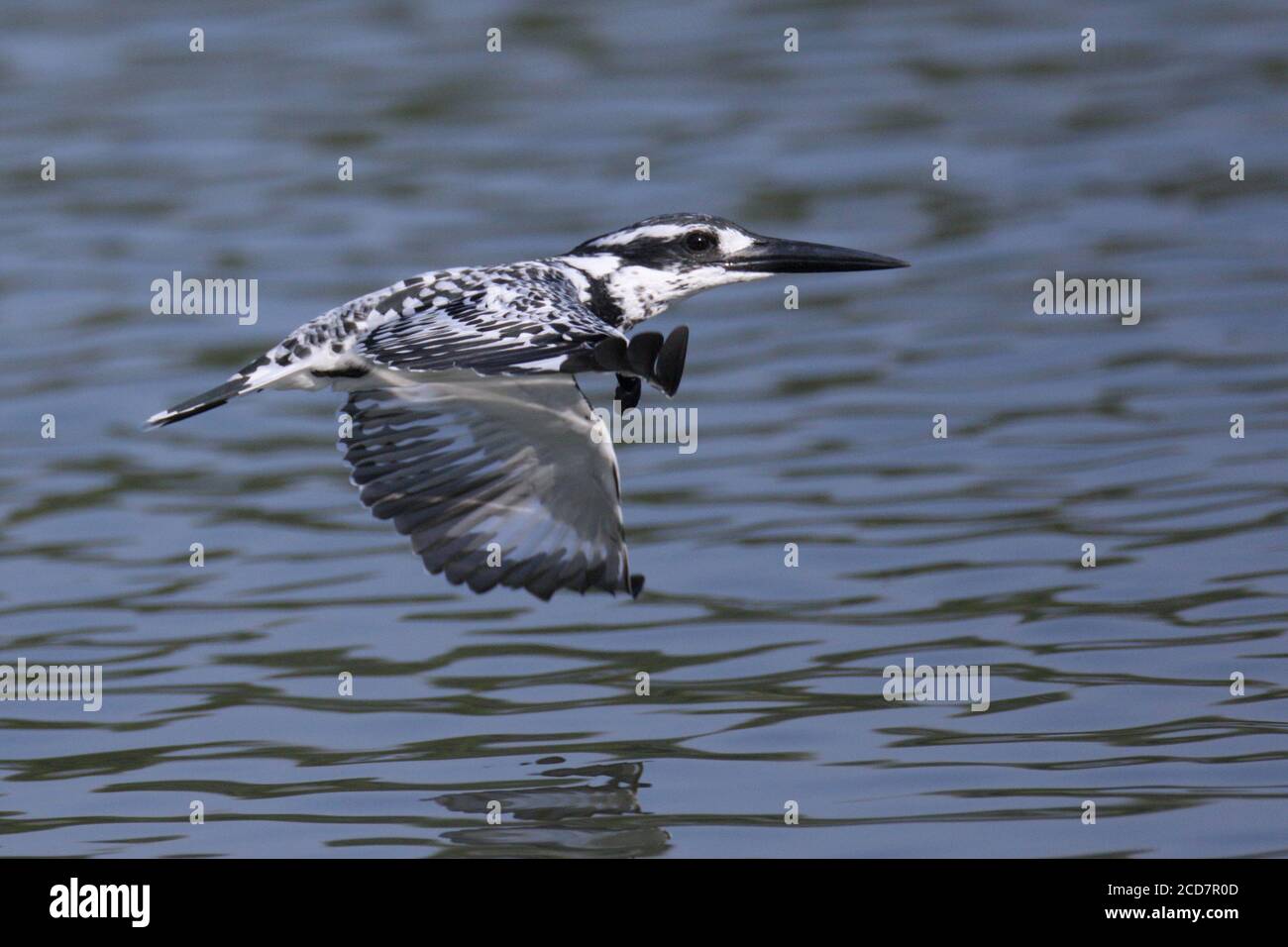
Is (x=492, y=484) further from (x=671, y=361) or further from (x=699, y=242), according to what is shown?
(x=671, y=361)

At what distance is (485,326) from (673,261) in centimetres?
197

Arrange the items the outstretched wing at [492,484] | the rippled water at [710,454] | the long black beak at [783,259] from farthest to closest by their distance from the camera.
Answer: the long black beak at [783,259]
the outstretched wing at [492,484]
the rippled water at [710,454]

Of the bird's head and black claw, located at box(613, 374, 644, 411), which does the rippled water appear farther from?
the bird's head

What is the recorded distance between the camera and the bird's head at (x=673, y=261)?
10602 mm

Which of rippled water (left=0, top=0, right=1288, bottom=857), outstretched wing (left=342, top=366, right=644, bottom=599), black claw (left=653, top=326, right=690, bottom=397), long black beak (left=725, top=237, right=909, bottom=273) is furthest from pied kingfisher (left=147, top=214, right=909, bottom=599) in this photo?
black claw (left=653, top=326, right=690, bottom=397)

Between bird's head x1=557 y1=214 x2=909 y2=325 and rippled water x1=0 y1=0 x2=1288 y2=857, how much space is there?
57.3 inches

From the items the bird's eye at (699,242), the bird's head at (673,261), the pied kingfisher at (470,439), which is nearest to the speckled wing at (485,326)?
the pied kingfisher at (470,439)

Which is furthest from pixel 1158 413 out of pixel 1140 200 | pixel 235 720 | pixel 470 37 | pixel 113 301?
pixel 470 37

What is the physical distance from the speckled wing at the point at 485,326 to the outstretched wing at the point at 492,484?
0.98 ft

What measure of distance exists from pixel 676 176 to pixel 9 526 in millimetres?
7312

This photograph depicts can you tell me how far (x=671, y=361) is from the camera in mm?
7637

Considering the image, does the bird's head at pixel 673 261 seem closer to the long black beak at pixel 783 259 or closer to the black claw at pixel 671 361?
the long black beak at pixel 783 259

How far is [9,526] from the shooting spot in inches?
492

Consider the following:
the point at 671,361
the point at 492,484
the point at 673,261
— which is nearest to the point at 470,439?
the point at 492,484
